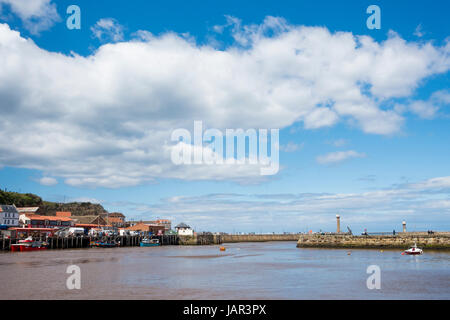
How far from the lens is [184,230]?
13275 cm

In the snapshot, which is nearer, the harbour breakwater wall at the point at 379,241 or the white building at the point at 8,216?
the harbour breakwater wall at the point at 379,241

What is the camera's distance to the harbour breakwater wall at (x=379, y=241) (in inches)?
2692

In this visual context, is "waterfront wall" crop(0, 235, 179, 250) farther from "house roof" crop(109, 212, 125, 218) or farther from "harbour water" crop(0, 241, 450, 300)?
"house roof" crop(109, 212, 125, 218)

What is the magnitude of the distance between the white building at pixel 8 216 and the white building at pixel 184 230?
50.4 m

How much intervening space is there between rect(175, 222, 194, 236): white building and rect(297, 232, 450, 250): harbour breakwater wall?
52.4 m

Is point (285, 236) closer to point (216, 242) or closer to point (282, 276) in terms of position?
point (216, 242)

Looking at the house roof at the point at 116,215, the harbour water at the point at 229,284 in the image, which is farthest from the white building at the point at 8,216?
the house roof at the point at 116,215

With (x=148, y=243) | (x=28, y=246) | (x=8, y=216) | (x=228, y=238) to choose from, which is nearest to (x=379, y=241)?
(x=148, y=243)

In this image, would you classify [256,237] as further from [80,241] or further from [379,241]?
[379,241]

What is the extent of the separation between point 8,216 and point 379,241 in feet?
312

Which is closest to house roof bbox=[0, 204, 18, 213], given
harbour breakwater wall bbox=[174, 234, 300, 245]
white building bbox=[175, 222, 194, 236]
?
harbour breakwater wall bbox=[174, 234, 300, 245]

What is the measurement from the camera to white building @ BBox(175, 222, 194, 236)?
13143 centimetres

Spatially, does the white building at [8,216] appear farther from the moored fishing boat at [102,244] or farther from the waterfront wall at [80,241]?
the moored fishing boat at [102,244]
